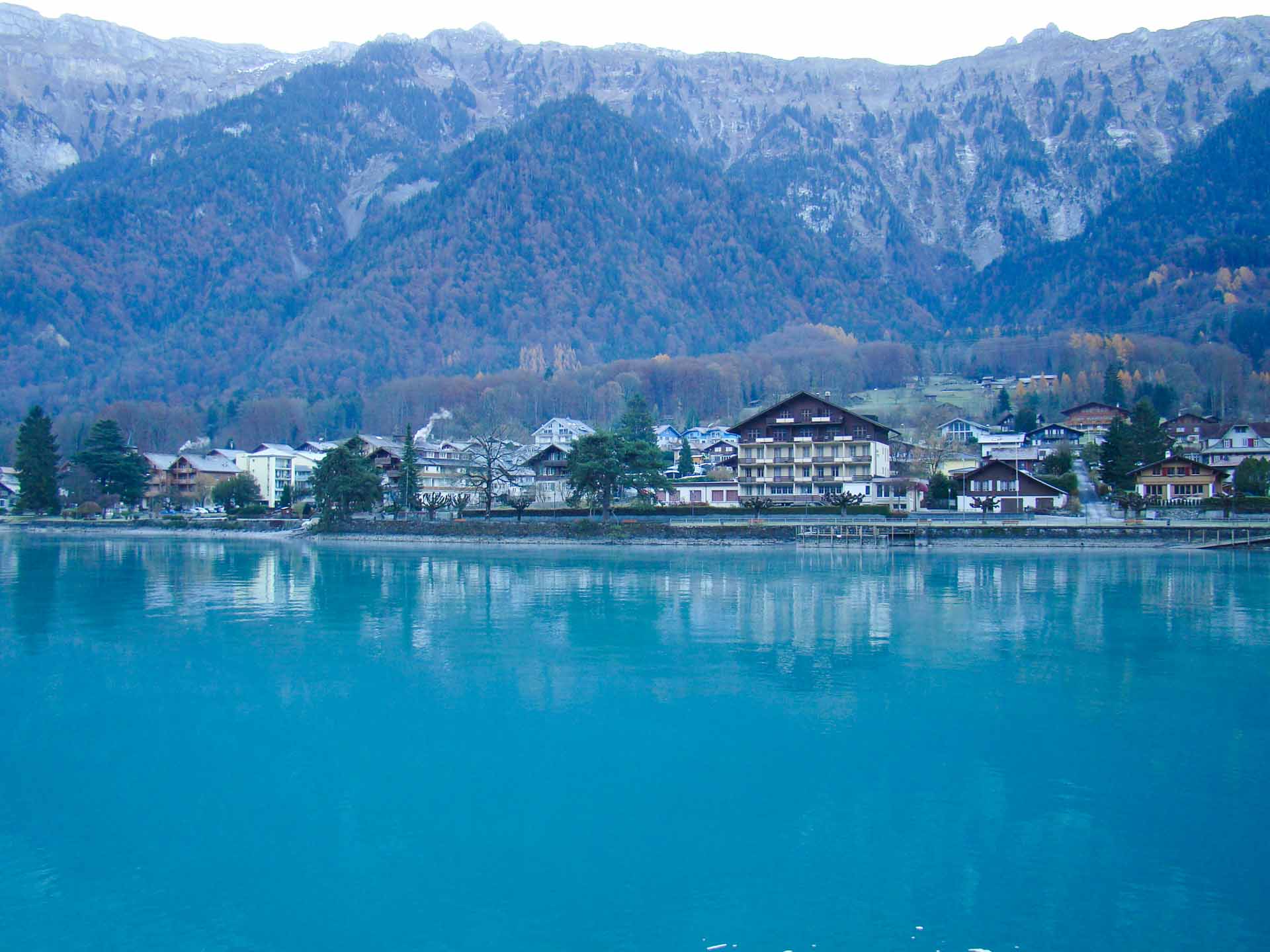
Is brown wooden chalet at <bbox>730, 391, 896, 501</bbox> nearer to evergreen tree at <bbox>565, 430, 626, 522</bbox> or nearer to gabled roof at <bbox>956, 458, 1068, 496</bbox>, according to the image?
gabled roof at <bbox>956, 458, 1068, 496</bbox>

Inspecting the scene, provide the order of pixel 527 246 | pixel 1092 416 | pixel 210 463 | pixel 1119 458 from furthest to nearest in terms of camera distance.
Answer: pixel 527 246, pixel 210 463, pixel 1092 416, pixel 1119 458

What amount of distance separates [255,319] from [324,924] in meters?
154

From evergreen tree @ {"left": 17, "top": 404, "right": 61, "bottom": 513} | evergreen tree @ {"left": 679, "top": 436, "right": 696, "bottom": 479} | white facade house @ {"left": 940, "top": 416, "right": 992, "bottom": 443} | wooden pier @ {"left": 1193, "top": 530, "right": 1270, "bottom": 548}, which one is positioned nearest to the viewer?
wooden pier @ {"left": 1193, "top": 530, "right": 1270, "bottom": 548}

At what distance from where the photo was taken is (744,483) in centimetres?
5009

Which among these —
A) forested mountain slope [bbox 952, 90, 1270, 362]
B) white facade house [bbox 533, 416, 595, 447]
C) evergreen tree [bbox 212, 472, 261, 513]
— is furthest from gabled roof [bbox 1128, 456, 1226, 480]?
forested mountain slope [bbox 952, 90, 1270, 362]

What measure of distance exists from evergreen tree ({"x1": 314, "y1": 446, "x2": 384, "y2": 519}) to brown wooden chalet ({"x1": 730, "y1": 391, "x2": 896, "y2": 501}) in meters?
18.7

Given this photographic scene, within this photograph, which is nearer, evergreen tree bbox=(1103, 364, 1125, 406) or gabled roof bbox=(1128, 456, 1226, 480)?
gabled roof bbox=(1128, 456, 1226, 480)

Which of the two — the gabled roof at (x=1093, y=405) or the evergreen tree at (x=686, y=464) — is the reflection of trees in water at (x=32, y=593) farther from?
the gabled roof at (x=1093, y=405)

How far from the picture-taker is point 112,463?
57.5 meters

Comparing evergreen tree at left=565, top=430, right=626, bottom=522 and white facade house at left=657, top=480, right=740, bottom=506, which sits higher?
evergreen tree at left=565, top=430, right=626, bottom=522

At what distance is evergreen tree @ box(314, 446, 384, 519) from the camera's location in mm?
46969

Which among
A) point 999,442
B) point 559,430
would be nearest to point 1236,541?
point 999,442

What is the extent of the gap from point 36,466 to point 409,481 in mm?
22660

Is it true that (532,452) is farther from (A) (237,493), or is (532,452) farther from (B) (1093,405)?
(B) (1093,405)
